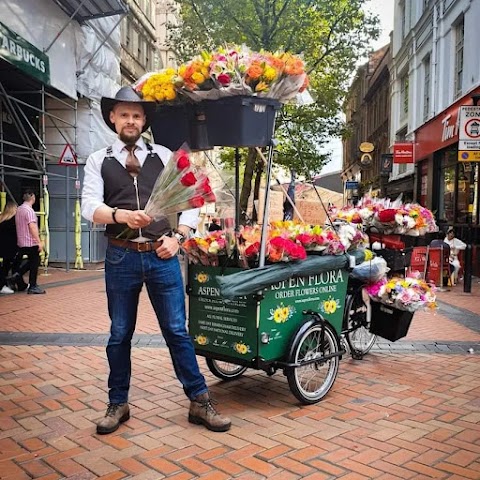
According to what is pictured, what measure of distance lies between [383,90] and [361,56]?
37.3ft

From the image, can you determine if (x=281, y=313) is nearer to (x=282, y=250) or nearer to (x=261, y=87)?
(x=282, y=250)

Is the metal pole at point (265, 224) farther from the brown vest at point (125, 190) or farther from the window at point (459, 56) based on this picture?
the window at point (459, 56)

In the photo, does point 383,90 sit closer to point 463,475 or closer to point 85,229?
point 85,229

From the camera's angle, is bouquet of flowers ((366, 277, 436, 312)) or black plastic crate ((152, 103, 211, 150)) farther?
bouquet of flowers ((366, 277, 436, 312))

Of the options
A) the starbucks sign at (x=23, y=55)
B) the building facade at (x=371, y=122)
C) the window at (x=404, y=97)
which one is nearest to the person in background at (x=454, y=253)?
the starbucks sign at (x=23, y=55)

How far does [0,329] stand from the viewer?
6586 mm

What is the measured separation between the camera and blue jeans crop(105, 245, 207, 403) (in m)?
3.45

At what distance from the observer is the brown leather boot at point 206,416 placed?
3.57m

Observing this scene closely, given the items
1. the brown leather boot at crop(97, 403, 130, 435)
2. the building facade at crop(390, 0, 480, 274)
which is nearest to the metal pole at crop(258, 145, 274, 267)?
the brown leather boot at crop(97, 403, 130, 435)

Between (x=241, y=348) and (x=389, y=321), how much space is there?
194cm

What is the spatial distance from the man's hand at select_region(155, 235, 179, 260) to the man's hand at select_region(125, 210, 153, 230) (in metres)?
0.24

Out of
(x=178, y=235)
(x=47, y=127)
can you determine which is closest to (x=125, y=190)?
(x=178, y=235)

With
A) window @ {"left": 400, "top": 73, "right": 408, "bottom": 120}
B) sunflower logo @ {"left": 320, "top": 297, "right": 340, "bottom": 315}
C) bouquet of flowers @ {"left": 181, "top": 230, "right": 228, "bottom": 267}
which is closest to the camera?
bouquet of flowers @ {"left": 181, "top": 230, "right": 228, "bottom": 267}

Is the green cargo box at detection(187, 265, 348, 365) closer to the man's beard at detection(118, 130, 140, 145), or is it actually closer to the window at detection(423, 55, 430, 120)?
the man's beard at detection(118, 130, 140, 145)
